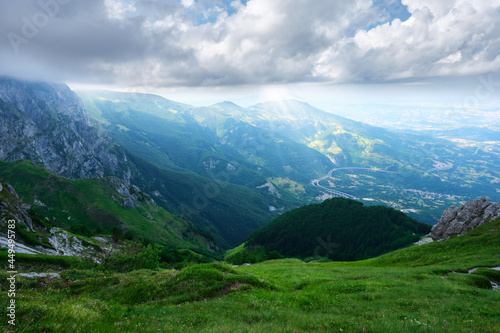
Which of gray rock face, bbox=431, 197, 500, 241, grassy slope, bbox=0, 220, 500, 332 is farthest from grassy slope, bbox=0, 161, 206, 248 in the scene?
gray rock face, bbox=431, 197, 500, 241

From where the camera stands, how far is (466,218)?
6969 centimetres

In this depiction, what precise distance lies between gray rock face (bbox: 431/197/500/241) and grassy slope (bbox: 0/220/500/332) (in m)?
46.4

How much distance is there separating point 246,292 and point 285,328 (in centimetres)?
1008

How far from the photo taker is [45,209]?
155250mm

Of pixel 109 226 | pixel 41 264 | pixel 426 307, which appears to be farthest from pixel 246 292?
pixel 109 226

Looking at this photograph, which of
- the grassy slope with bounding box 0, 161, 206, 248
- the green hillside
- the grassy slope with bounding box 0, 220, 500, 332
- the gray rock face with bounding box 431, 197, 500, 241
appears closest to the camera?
the grassy slope with bounding box 0, 220, 500, 332

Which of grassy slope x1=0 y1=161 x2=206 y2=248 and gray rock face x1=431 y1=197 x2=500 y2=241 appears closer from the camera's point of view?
gray rock face x1=431 y1=197 x2=500 y2=241

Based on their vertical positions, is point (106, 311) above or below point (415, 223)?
above

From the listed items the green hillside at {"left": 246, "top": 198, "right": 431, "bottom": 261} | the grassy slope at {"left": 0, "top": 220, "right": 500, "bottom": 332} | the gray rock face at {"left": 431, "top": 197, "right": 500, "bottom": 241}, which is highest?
the grassy slope at {"left": 0, "top": 220, "right": 500, "bottom": 332}

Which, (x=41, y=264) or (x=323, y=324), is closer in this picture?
(x=323, y=324)

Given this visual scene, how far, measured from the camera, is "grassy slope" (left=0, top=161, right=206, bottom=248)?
531ft

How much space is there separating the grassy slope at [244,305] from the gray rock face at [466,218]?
46.4 m

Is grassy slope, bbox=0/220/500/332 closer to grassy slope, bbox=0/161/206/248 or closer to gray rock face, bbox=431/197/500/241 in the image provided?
gray rock face, bbox=431/197/500/241

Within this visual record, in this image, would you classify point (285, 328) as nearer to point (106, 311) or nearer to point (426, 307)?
point (106, 311)
